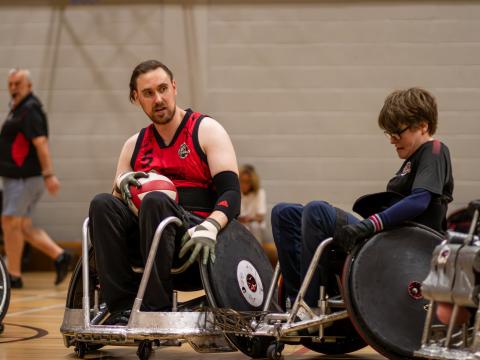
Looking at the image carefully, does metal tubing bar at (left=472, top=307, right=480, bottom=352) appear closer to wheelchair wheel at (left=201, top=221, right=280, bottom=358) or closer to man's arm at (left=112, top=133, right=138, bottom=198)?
wheelchair wheel at (left=201, top=221, right=280, bottom=358)

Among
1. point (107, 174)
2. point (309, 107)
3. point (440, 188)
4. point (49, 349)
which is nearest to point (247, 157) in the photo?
point (309, 107)

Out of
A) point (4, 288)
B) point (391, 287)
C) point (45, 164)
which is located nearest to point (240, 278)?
point (391, 287)

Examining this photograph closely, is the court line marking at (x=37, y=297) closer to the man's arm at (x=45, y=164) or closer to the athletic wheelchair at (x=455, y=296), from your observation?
the man's arm at (x=45, y=164)

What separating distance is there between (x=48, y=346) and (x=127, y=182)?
112cm

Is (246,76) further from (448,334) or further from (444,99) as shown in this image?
(448,334)

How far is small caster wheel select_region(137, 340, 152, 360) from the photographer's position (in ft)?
12.4

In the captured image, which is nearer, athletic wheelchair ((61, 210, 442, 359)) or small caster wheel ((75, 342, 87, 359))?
athletic wheelchair ((61, 210, 442, 359))

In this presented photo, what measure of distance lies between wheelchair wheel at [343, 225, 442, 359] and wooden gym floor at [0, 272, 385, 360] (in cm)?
76

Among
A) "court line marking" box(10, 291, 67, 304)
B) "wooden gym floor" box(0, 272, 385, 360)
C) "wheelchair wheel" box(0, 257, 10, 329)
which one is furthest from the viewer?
"court line marking" box(10, 291, 67, 304)

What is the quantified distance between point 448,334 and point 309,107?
6653 mm

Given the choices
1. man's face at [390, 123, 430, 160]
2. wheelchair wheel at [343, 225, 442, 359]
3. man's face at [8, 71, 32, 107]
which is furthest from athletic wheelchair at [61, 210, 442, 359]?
man's face at [8, 71, 32, 107]

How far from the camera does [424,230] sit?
142 inches

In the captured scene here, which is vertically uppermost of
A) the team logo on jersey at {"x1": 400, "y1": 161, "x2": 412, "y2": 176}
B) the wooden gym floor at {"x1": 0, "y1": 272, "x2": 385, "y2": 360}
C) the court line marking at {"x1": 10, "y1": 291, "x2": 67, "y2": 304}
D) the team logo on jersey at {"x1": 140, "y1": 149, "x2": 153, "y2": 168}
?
the team logo on jersey at {"x1": 140, "y1": 149, "x2": 153, "y2": 168}

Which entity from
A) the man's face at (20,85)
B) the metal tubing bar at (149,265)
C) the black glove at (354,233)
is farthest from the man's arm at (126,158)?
the man's face at (20,85)
